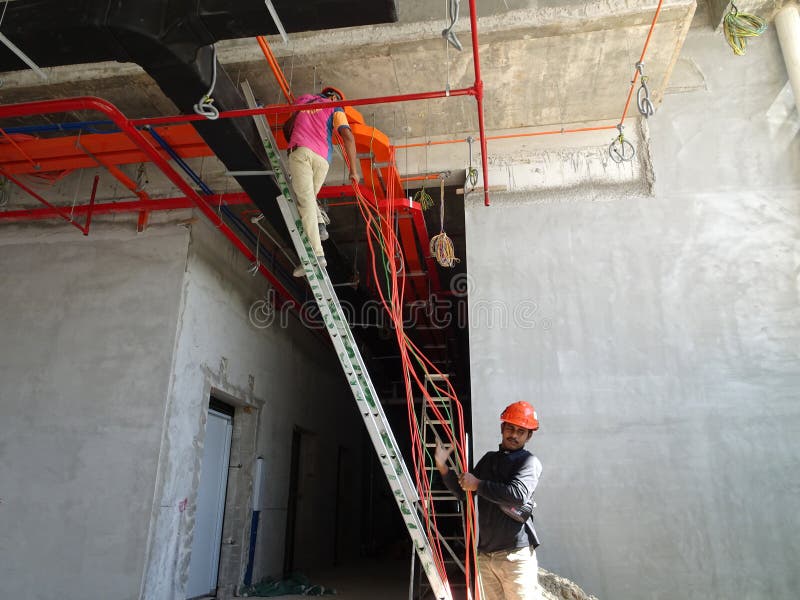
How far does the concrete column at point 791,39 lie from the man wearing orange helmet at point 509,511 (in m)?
4.27

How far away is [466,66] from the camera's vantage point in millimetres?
4910

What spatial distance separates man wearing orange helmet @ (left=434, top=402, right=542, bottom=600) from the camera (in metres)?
2.90

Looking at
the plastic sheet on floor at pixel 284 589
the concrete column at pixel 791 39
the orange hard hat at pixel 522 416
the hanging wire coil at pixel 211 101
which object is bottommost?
the plastic sheet on floor at pixel 284 589

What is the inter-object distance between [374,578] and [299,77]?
6508mm

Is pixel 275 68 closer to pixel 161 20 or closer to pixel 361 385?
pixel 161 20

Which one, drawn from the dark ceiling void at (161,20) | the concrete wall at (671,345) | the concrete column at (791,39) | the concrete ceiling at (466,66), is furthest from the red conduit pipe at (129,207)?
the concrete column at (791,39)

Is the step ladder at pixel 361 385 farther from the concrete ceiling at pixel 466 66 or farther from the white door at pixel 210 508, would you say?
the white door at pixel 210 508

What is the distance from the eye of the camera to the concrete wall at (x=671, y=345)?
439cm

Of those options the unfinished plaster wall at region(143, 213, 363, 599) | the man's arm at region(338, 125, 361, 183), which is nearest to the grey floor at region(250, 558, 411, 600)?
the unfinished plaster wall at region(143, 213, 363, 599)

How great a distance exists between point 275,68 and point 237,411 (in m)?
3.93

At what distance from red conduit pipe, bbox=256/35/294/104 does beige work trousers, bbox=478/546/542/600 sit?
3705 millimetres

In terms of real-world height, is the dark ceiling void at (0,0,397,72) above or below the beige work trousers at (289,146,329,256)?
above

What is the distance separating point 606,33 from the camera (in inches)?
181

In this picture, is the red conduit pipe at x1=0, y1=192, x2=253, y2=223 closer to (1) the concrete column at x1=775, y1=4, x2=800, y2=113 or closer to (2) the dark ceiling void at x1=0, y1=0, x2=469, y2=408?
(2) the dark ceiling void at x1=0, y1=0, x2=469, y2=408
